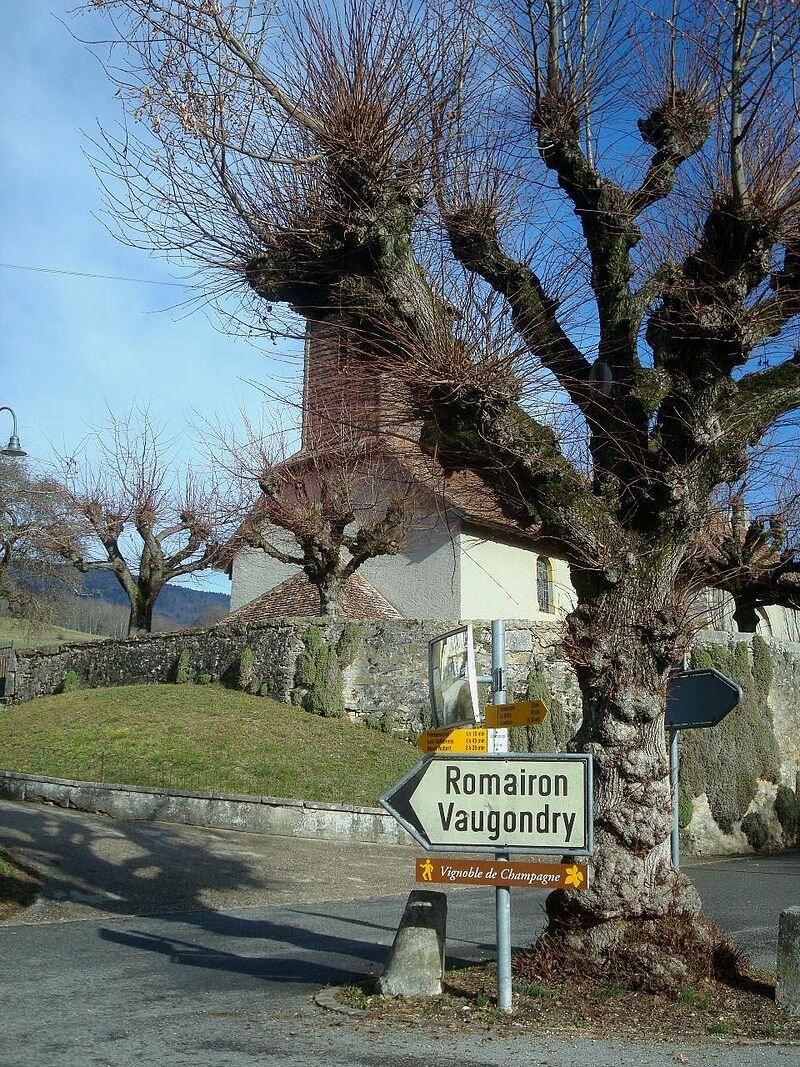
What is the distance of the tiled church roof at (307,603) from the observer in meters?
25.4

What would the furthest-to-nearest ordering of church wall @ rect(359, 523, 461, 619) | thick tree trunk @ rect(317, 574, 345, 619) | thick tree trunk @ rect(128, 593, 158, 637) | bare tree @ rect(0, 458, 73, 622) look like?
bare tree @ rect(0, 458, 73, 622), thick tree trunk @ rect(128, 593, 158, 637), church wall @ rect(359, 523, 461, 619), thick tree trunk @ rect(317, 574, 345, 619)

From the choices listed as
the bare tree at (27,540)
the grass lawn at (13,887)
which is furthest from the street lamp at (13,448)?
the grass lawn at (13,887)

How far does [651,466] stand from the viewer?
7.02m

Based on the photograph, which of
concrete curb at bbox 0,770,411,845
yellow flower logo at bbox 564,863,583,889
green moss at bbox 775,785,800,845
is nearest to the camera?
yellow flower logo at bbox 564,863,583,889

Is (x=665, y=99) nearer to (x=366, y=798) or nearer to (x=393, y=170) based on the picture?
(x=393, y=170)

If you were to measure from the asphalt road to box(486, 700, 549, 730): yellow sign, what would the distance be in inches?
65.8

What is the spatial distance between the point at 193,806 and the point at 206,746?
9.66ft

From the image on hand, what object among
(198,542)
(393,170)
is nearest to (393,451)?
(393,170)

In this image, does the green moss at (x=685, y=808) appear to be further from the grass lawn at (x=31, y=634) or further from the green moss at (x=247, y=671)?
the grass lawn at (x=31, y=634)

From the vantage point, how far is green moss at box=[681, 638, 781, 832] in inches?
778

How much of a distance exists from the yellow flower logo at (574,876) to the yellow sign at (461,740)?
923mm

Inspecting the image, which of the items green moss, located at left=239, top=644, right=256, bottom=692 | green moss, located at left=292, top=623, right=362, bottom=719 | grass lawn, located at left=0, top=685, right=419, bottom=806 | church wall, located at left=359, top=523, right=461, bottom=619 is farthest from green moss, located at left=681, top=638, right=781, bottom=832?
green moss, located at left=239, top=644, right=256, bottom=692

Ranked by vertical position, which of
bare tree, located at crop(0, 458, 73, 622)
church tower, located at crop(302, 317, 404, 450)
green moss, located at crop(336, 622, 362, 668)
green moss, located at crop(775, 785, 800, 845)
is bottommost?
green moss, located at crop(775, 785, 800, 845)

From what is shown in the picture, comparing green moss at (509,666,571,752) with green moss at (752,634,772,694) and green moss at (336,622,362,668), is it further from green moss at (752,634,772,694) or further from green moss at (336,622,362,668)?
green moss at (752,634,772,694)
